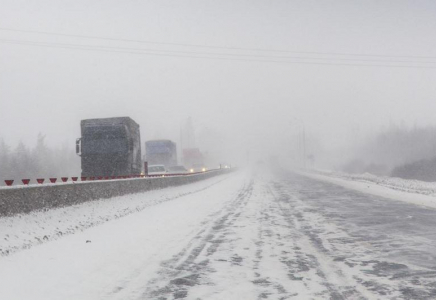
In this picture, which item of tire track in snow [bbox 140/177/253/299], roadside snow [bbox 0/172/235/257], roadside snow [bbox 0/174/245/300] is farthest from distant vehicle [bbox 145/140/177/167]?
tire track in snow [bbox 140/177/253/299]

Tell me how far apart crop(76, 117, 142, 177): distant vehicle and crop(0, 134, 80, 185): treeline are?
51.5 metres

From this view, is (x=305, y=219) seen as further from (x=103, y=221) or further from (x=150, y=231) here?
(x=103, y=221)

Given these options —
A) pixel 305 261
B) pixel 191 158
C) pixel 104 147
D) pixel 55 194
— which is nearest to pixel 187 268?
pixel 305 261

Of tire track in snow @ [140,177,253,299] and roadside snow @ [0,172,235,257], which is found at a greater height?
roadside snow @ [0,172,235,257]

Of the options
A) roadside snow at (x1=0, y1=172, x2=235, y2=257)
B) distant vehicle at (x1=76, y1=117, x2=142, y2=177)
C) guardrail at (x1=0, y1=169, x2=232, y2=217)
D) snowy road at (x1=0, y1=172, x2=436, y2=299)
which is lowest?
snowy road at (x1=0, y1=172, x2=436, y2=299)

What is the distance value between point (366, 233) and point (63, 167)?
114272mm

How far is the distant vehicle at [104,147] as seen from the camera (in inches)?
853

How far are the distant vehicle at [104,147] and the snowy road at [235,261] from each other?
10.7m

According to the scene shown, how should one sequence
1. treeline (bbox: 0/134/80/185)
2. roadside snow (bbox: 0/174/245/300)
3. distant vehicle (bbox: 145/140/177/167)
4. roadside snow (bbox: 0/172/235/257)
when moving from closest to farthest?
1. roadside snow (bbox: 0/174/245/300)
2. roadside snow (bbox: 0/172/235/257)
3. distant vehicle (bbox: 145/140/177/167)
4. treeline (bbox: 0/134/80/185)

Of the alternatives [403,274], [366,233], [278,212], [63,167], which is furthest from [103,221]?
[63,167]

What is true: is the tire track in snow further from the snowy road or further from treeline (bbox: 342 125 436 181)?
treeline (bbox: 342 125 436 181)

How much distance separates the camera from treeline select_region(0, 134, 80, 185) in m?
77.1

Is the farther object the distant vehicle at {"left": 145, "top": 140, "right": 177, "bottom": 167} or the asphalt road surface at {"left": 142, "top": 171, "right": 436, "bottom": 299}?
the distant vehicle at {"left": 145, "top": 140, "right": 177, "bottom": 167}

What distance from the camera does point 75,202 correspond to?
445 inches
